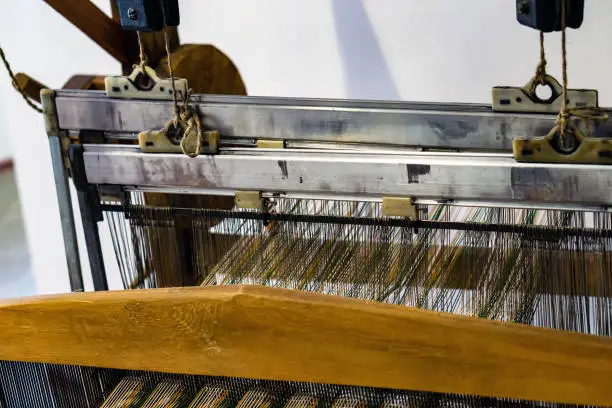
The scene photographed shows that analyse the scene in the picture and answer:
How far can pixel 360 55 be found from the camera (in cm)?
230

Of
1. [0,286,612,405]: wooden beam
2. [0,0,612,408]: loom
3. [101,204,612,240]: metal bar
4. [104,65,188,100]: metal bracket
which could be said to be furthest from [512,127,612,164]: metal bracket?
[104,65,188,100]: metal bracket

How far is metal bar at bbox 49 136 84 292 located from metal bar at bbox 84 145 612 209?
7 cm

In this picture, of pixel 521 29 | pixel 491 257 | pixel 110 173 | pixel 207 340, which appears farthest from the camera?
pixel 521 29

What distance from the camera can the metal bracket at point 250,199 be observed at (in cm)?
166

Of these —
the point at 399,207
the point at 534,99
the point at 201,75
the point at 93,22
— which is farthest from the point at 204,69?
the point at 534,99

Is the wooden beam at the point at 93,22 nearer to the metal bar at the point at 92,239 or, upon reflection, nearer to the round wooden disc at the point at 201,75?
the round wooden disc at the point at 201,75

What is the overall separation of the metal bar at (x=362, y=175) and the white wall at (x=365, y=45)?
68 cm

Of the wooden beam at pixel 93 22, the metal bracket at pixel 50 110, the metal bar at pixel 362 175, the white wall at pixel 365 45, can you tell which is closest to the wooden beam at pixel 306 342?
the metal bar at pixel 362 175

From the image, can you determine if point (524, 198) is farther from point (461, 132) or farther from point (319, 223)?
point (319, 223)

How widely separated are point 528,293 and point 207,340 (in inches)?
21.5

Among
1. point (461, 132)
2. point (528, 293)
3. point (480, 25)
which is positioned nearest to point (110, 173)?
point (461, 132)

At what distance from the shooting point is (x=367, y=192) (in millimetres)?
1583

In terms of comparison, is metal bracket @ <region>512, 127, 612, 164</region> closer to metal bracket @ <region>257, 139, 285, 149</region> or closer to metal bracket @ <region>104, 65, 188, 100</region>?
metal bracket @ <region>257, 139, 285, 149</region>

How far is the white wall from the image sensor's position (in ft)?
6.91
